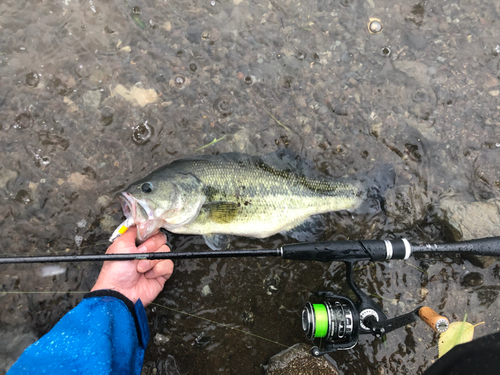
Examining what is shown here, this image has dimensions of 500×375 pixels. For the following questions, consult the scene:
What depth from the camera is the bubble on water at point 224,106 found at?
316 cm

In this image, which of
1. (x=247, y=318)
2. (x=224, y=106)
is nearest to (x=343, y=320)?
(x=247, y=318)

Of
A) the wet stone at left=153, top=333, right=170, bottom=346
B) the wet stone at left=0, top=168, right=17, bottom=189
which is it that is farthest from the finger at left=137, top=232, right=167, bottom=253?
the wet stone at left=0, top=168, right=17, bottom=189

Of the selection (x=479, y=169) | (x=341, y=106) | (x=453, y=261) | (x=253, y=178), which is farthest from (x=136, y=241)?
(x=479, y=169)

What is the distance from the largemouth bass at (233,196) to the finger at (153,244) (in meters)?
0.09

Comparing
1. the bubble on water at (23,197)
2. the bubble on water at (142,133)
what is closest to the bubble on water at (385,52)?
the bubble on water at (142,133)

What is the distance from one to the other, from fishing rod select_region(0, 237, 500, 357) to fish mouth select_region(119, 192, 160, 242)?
10.1 inches

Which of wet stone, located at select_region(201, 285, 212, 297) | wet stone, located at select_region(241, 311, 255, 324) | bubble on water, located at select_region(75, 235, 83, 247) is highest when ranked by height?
bubble on water, located at select_region(75, 235, 83, 247)

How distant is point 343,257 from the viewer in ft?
8.28

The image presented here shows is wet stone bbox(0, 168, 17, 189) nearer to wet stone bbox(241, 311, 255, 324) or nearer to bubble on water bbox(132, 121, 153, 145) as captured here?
bubble on water bbox(132, 121, 153, 145)

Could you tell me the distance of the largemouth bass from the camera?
2.72 metres

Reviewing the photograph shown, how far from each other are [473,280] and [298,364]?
6.44ft

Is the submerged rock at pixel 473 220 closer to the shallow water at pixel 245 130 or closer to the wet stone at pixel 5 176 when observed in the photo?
the shallow water at pixel 245 130

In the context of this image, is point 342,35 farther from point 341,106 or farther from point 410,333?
point 410,333

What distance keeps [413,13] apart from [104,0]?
10.8 feet
